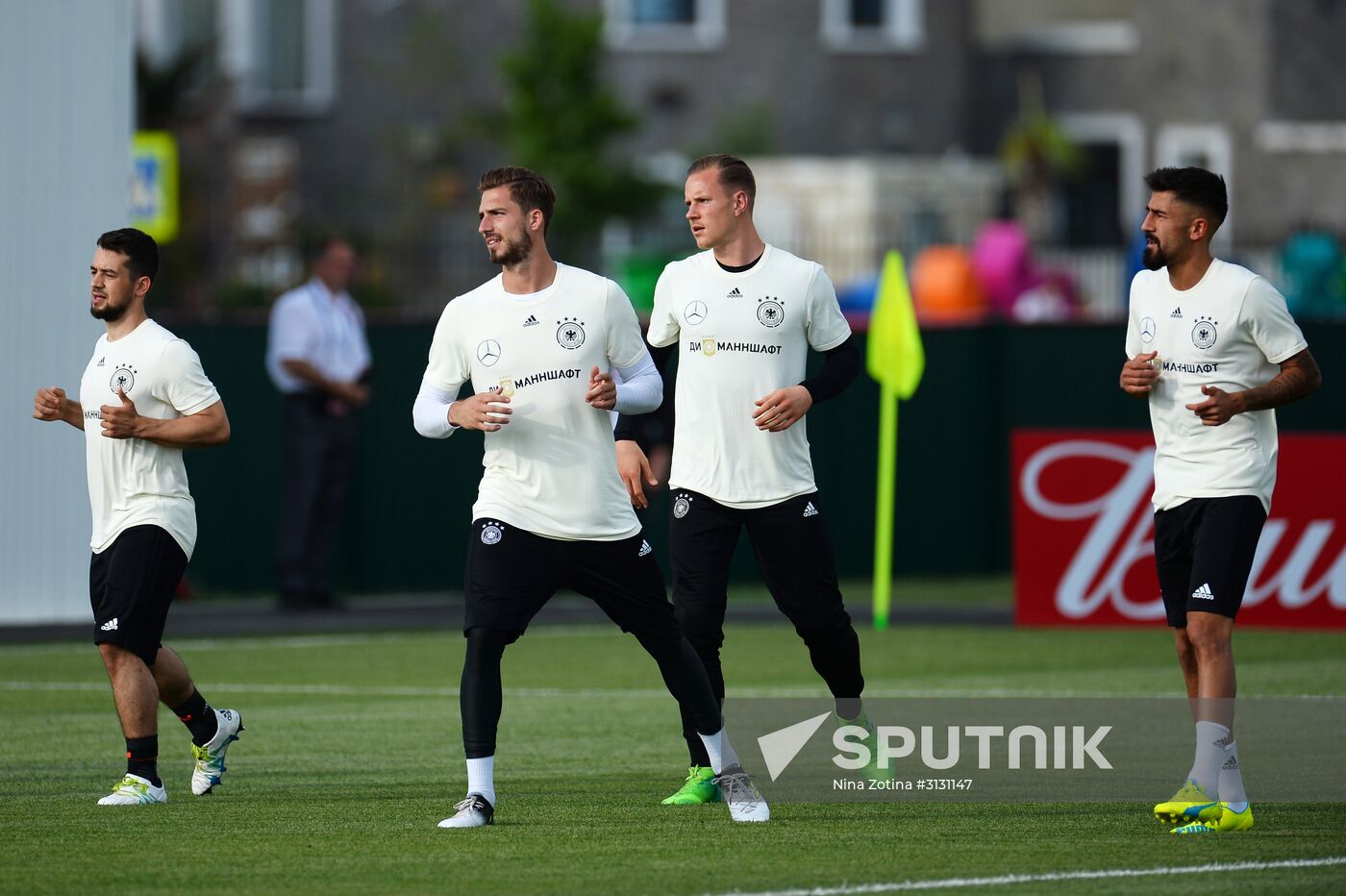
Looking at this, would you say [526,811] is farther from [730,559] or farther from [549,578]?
[730,559]

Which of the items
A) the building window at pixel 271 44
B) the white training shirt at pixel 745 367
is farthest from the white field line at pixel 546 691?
the building window at pixel 271 44

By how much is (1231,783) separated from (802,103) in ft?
113

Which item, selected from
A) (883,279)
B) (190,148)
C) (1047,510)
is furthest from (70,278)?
(190,148)

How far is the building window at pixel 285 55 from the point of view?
41.6m

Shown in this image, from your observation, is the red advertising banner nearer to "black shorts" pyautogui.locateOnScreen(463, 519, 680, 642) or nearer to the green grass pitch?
the green grass pitch

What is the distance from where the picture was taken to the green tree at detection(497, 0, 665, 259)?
37594 mm

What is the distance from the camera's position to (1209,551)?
28.6ft

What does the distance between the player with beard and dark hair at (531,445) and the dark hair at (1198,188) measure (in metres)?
2.05

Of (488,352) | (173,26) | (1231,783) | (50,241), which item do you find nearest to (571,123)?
(173,26)

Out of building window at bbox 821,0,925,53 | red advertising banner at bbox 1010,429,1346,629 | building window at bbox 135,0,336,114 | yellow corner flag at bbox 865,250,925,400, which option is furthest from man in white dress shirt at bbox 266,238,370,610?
building window at bbox 821,0,925,53

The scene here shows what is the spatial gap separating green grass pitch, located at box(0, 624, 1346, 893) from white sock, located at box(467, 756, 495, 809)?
15cm

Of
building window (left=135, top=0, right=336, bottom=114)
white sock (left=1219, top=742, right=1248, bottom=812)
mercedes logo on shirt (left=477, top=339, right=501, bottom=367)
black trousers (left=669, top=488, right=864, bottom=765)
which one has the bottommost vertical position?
white sock (left=1219, top=742, right=1248, bottom=812)

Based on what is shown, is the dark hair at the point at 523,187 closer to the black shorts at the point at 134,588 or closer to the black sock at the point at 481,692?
the black sock at the point at 481,692

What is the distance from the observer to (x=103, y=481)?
9.24m
